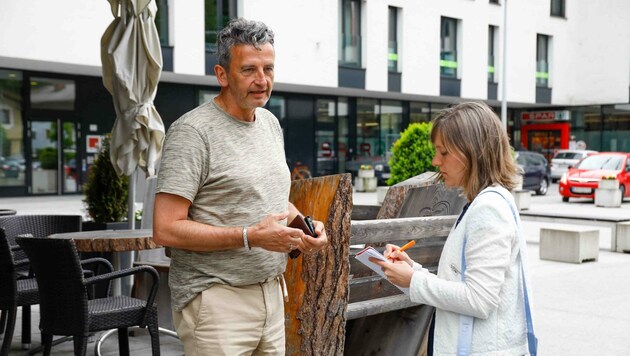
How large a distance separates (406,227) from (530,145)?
41.7m

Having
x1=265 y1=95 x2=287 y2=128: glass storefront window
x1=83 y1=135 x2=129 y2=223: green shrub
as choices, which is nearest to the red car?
x1=265 y1=95 x2=287 y2=128: glass storefront window

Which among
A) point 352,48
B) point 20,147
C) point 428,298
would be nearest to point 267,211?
point 428,298

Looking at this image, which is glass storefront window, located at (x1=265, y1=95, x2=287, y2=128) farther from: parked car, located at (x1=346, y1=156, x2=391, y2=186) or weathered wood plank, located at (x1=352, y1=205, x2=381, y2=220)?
weathered wood plank, located at (x1=352, y1=205, x2=381, y2=220)

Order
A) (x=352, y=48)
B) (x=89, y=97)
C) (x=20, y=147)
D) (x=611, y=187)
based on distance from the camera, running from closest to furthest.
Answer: (x=611, y=187) < (x=20, y=147) < (x=89, y=97) < (x=352, y=48)

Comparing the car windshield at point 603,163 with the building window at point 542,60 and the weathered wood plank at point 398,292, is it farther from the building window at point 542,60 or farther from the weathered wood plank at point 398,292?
the weathered wood plank at point 398,292

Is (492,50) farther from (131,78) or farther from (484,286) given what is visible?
(484,286)

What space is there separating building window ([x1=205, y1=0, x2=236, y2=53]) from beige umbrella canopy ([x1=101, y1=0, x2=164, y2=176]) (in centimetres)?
1852

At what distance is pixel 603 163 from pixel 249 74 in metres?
24.0

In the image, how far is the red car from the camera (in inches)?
928

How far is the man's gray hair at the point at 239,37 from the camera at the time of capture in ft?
8.46

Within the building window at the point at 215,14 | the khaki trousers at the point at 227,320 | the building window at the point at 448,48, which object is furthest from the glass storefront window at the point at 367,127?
the khaki trousers at the point at 227,320

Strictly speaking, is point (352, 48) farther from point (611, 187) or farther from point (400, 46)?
point (611, 187)

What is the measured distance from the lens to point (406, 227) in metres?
4.08

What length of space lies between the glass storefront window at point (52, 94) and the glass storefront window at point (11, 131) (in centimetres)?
49
